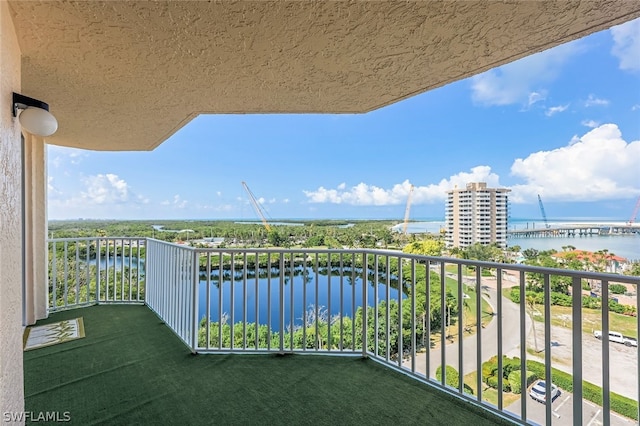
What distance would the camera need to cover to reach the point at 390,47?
1753mm

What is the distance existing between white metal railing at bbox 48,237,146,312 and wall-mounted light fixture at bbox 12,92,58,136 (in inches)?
Result: 123

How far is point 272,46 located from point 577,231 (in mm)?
4880

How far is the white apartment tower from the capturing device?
420cm

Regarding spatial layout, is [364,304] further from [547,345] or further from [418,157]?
[418,157]

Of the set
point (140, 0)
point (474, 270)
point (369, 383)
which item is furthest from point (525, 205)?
point (140, 0)

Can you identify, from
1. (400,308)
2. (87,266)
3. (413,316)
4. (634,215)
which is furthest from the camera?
(87,266)

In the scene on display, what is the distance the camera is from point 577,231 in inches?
157

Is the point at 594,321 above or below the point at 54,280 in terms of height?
above

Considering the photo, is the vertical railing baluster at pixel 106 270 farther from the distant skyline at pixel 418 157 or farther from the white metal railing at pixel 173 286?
the distant skyline at pixel 418 157

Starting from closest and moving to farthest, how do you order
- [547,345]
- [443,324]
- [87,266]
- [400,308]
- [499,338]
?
[547,345], [499,338], [443,324], [400,308], [87,266]

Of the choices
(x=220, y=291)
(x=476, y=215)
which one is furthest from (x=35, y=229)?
(x=476, y=215)

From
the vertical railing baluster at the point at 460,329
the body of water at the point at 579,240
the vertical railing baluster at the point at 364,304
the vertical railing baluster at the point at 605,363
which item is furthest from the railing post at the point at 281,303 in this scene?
the body of water at the point at 579,240

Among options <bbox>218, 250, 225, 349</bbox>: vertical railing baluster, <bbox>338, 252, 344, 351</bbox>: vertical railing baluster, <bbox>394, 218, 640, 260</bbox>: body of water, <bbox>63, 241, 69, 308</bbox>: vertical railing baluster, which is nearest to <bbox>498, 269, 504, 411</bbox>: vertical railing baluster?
<bbox>338, 252, 344, 351</bbox>: vertical railing baluster

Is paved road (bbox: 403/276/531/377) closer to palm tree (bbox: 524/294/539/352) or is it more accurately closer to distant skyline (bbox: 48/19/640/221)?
palm tree (bbox: 524/294/539/352)
